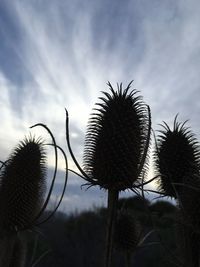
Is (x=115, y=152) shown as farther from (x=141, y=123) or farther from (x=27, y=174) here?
(x=27, y=174)

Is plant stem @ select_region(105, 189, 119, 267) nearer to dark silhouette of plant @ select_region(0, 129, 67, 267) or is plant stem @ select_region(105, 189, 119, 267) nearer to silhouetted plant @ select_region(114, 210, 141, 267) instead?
dark silhouette of plant @ select_region(0, 129, 67, 267)

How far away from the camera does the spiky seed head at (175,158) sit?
3943 mm

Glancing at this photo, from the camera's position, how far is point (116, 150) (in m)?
4.02

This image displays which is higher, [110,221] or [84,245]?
[84,245]

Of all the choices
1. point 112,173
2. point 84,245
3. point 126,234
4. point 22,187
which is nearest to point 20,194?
point 22,187

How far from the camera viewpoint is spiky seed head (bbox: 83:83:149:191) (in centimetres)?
396

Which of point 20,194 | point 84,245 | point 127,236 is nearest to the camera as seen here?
point 20,194

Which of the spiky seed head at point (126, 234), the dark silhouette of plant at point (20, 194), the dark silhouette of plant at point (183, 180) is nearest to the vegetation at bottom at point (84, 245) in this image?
the spiky seed head at point (126, 234)

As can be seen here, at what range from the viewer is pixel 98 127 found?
4.42m

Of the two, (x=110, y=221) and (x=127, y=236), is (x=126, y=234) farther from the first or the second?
(x=110, y=221)

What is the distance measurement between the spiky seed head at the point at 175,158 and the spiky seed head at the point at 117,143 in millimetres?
265

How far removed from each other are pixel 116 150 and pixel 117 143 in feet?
0.27

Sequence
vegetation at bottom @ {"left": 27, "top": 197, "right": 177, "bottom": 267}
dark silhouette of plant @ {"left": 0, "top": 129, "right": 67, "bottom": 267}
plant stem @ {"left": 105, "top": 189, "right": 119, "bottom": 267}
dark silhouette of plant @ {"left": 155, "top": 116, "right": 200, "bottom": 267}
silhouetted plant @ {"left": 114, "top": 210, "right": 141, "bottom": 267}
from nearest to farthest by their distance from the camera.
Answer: dark silhouette of plant @ {"left": 155, "top": 116, "right": 200, "bottom": 267} → plant stem @ {"left": 105, "top": 189, "right": 119, "bottom": 267} → dark silhouette of plant @ {"left": 0, "top": 129, "right": 67, "bottom": 267} → silhouetted plant @ {"left": 114, "top": 210, "right": 141, "bottom": 267} → vegetation at bottom @ {"left": 27, "top": 197, "right": 177, "bottom": 267}

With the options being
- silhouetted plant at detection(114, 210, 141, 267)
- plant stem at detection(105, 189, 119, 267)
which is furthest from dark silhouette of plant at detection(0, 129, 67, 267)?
silhouetted plant at detection(114, 210, 141, 267)
